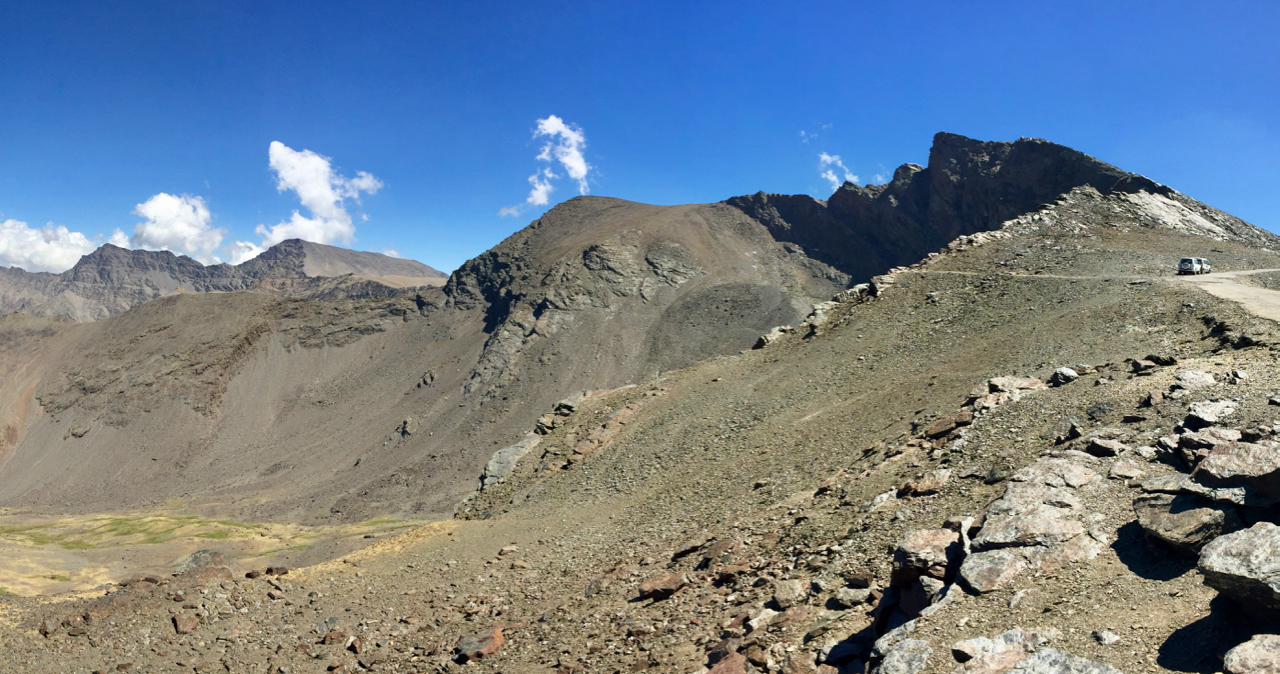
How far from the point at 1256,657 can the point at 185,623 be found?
19254mm

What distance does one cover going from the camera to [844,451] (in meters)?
19.2

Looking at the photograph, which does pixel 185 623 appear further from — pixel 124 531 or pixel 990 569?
pixel 124 531

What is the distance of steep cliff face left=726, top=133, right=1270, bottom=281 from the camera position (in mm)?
65688

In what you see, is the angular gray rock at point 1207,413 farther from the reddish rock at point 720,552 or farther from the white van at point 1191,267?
the white van at point 1191,267

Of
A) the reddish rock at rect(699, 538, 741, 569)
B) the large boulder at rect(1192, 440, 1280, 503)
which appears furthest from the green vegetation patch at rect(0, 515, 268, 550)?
the large boulder at rect(1192, 440, 1280, 503)

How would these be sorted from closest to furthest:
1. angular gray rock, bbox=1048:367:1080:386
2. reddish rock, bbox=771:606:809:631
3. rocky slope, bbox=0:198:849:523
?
reddish rock, bbox=771:606:809:631 → angular gray rock, bbox=1048:367:1080:386 → rocky slope, bbox=0:198:849:523

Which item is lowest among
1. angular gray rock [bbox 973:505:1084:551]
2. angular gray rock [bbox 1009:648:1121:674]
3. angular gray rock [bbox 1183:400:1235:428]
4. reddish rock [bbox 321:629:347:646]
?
reddish rock [bbox 321:629:347:646]

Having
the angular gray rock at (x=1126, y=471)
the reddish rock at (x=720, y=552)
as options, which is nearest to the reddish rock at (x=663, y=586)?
the reddish rock at (x=720, y=552)

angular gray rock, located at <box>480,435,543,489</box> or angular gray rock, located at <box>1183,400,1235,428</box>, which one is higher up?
angular gray rock, located at <box>480,435,543,489</box>

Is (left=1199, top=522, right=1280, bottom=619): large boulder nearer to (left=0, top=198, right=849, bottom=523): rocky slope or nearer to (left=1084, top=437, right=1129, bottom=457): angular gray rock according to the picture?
(left=1084, top=437, right=1129, bottom=457): angular gray rock

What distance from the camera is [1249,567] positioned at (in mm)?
6047

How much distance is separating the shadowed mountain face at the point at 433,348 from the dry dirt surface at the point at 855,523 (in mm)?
33967

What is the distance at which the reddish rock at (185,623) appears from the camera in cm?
1545

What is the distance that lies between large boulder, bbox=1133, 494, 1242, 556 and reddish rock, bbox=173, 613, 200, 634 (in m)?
18.9
